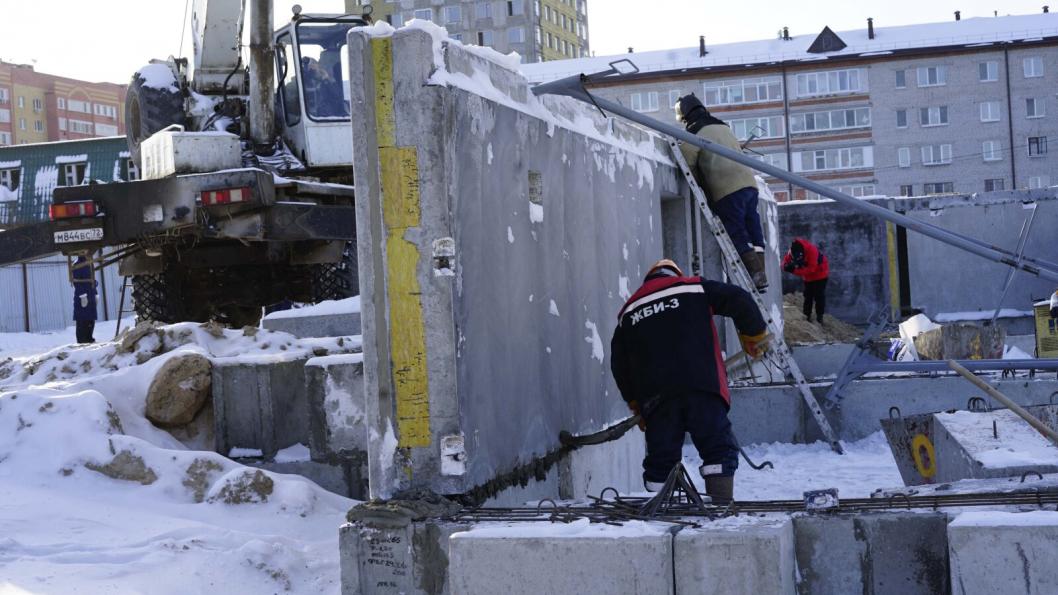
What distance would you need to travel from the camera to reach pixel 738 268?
918 centimetres

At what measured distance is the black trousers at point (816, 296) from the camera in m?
18.0

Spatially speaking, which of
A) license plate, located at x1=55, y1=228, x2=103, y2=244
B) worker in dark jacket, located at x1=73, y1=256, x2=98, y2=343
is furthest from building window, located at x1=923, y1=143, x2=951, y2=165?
license plate, located at x1=55, y1=228, x2=103, y2=244

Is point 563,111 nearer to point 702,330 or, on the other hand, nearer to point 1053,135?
point 702,330

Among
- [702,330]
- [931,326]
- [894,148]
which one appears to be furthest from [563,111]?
[894,148]

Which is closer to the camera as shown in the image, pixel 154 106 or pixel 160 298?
pixel 160 298

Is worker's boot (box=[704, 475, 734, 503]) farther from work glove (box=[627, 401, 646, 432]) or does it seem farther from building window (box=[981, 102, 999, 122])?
building window (box=[981, 102, 999, 122])

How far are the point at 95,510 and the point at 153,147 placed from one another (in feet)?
19.4

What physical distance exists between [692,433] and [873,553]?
1.42 m

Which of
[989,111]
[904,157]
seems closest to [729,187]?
[904,157]

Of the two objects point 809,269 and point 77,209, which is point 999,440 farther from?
point 809,269

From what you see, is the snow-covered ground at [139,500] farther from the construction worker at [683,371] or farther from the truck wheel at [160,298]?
the truck wheel at [160,298]

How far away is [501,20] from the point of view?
8906 centimetres

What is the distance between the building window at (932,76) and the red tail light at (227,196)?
55.6m

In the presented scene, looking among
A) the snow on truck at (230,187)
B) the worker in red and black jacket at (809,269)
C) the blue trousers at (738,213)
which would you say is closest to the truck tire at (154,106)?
the snow on truck at (230,187)
